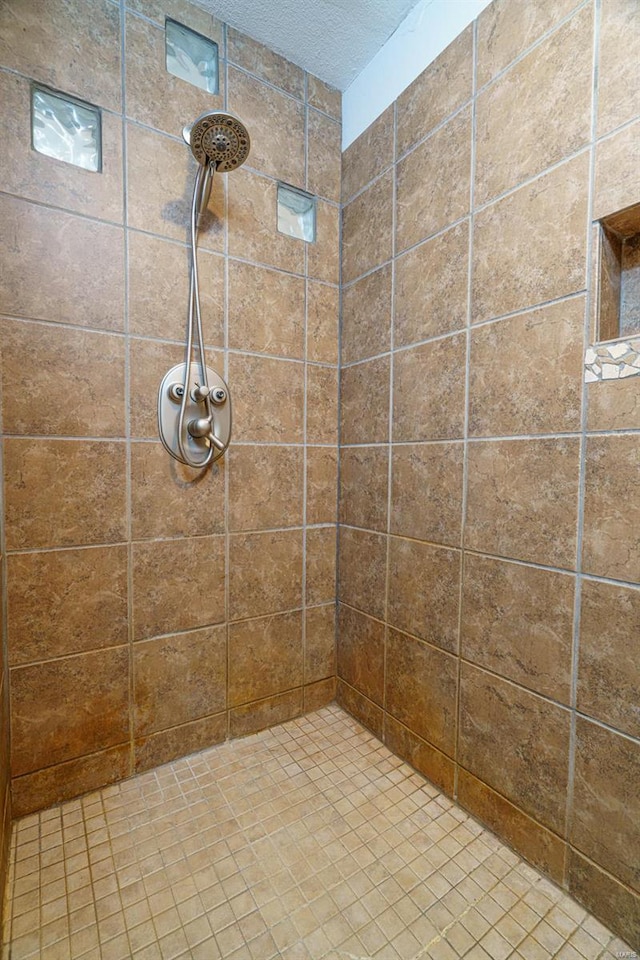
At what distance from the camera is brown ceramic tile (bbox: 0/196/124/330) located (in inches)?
37.6

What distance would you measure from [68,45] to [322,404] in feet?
3.48

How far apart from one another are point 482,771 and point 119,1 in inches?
81.1

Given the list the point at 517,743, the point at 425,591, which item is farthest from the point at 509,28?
the point at 517,743

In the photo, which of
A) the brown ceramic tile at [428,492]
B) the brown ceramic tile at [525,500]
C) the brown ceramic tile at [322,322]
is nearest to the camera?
the brown ceramic tile at [525,500]

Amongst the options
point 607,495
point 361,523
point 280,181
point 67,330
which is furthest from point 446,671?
point 280,181

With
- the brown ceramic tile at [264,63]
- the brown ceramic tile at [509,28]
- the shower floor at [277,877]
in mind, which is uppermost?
the brown ceramic tile at [264,63]

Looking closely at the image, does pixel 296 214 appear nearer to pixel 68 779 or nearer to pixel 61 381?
pixel 61 381

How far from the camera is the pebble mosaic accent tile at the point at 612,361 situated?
734 mm

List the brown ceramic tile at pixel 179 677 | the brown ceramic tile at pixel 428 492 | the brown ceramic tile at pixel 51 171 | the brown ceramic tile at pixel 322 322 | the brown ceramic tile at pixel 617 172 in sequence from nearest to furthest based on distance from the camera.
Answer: the brown ceramic tile at pixel 617 172 < the brown ceramic tile at pixel 51 171 < the brown ceramic tile at pixel 428 492 < the brown ceramic tile at pixel 179 677 < the brown ceramic tile at pixel 322 322

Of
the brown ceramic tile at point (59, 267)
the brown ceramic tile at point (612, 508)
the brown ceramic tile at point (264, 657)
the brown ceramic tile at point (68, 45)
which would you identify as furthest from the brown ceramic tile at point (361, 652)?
the brown ceramic tile at point (68, 45)

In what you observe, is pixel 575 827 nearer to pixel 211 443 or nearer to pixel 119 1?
pixel 211 443

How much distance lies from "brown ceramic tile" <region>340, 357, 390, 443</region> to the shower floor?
3.19 feet

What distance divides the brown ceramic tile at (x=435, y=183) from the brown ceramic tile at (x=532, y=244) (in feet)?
0.39

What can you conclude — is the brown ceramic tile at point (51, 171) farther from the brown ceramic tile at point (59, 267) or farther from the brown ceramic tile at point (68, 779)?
the brown ceramic tile at point (68, 779)
